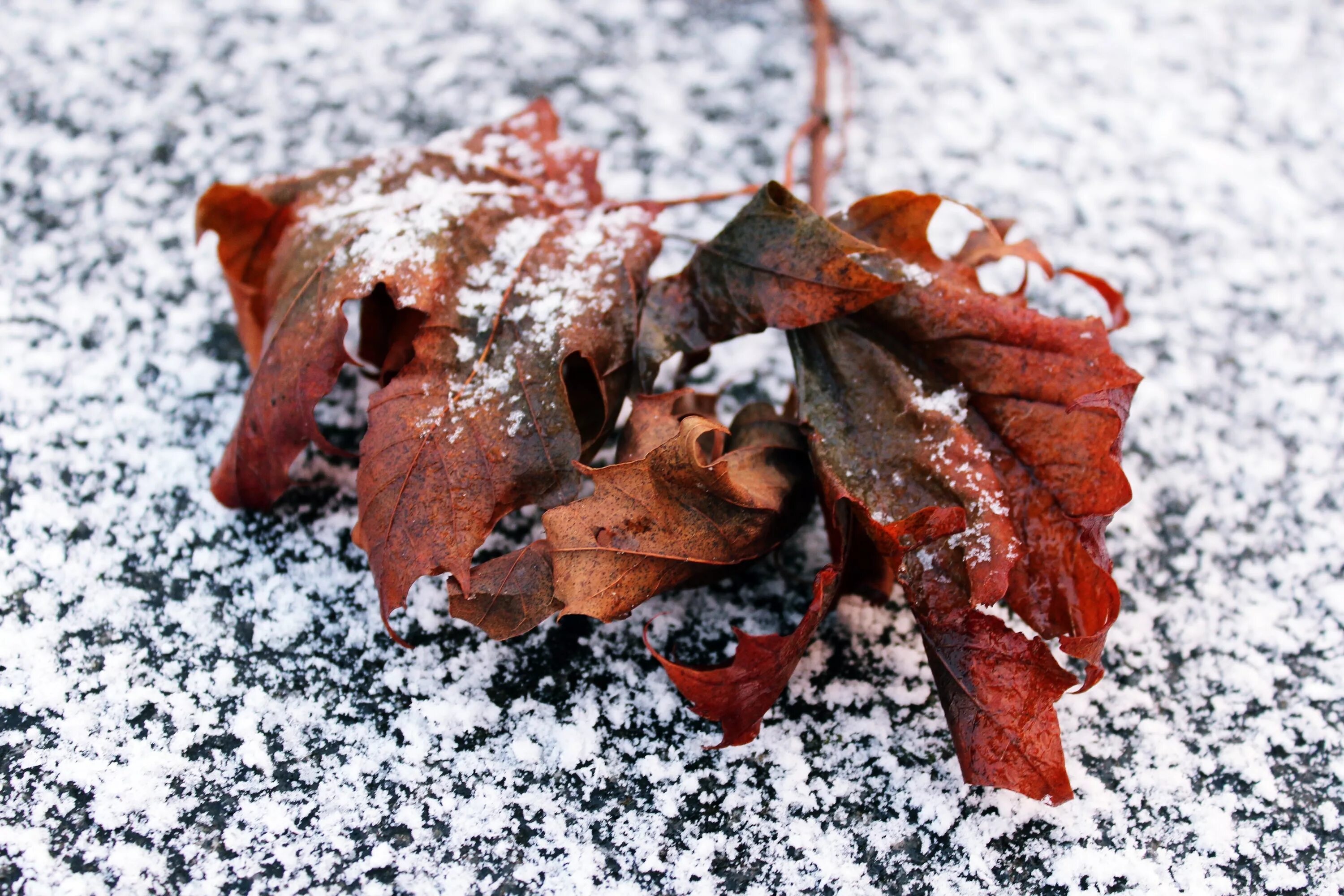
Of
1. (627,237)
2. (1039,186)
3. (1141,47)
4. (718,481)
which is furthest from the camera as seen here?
(1141,47)

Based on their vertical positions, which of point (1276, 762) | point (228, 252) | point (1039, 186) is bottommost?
point (1276, 762)

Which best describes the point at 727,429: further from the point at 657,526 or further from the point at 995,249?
the point at 995,249

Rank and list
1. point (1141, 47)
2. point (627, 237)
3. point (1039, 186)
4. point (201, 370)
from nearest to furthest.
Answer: point (627, 237), point (201, 370), point (1039, 186), point (1141, 47)

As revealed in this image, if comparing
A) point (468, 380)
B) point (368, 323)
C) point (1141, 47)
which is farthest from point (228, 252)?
point (1141, 47)

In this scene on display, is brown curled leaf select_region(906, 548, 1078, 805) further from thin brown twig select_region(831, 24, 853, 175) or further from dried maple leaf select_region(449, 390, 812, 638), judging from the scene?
thin brown twig select_region(831, 24, 853, 175)

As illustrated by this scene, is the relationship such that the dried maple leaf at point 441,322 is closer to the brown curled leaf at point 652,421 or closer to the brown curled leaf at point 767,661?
the brown curled leaf at point 652,421

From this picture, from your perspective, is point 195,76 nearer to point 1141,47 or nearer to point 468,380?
point 468,380

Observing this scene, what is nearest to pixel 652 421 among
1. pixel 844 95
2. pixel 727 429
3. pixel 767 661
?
pixel 727 429

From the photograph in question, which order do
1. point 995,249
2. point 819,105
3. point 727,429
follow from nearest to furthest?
point 727,429 → point 995,249 → point 819,105
